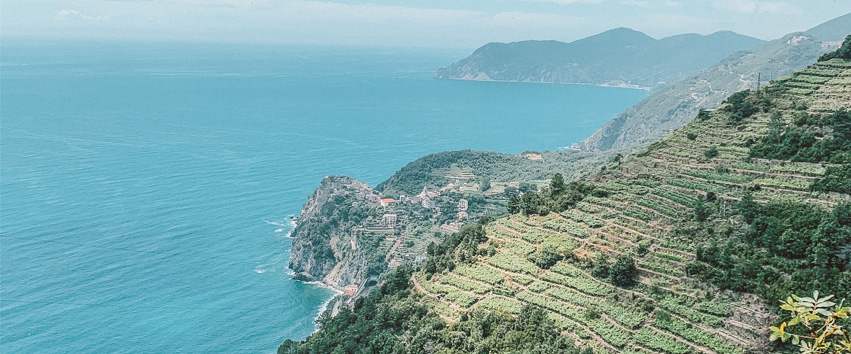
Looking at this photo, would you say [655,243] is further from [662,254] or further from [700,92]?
[700,92]

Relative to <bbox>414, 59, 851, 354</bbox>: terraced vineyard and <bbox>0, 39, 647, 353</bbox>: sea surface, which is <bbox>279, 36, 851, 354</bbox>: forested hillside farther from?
<bbox>0, 39, 647, 353</bbox>: sea surface

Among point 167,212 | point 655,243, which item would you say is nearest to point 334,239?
point 167,212

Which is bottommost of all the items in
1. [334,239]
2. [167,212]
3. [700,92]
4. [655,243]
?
[334,239]

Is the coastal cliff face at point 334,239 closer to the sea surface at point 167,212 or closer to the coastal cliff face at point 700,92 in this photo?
the sea surface at point 167,212

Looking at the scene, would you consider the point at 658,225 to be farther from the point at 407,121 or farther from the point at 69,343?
the point at 407,121

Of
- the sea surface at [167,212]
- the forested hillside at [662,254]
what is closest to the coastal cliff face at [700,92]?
the sea surface at [167,212]
